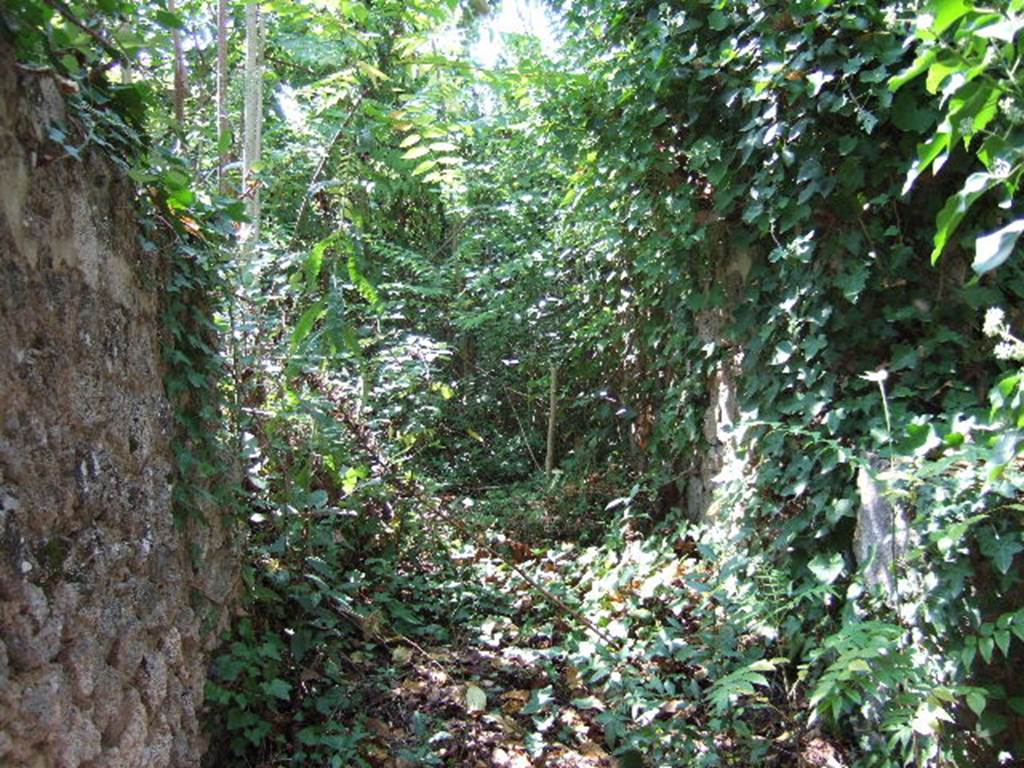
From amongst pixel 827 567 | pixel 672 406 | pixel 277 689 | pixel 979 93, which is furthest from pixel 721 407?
pixel 979 93

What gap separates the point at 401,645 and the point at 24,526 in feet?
6.97

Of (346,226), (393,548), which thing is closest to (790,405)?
(346,226)

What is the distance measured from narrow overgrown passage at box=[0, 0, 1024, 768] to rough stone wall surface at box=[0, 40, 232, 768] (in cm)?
13

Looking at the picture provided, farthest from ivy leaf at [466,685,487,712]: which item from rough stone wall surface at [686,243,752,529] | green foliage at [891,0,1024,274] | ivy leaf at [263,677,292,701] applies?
green foliage at [891,0,1024,274]

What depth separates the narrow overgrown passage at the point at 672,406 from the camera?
221 centimetres

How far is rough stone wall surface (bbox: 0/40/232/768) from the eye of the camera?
4.77 ft

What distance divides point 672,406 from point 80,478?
9.99 feet

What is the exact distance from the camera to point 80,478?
169 centimetres

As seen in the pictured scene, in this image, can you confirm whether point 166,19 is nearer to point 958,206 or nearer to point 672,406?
point 958,206

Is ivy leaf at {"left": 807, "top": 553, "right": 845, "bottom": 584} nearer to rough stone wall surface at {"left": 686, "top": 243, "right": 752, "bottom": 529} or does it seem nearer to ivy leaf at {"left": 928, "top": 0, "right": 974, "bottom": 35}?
rough stone wall surface at {"left": 686, "top": 243, "right": 752, "bottom": 529}

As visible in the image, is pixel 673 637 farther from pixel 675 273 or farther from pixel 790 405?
pixel 675 273

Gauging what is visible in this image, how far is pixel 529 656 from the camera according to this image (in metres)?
3.31

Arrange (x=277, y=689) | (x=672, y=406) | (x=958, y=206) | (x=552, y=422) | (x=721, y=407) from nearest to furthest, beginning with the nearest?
(x=958, y=206)
(x=277, y=689)
(x=721, y=407)
(x=672, y=406)
(x=552, y=422)

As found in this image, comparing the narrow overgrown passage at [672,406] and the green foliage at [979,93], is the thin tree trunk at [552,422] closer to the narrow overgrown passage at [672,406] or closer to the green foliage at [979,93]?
the narrow overgrown passage at [672,406]
